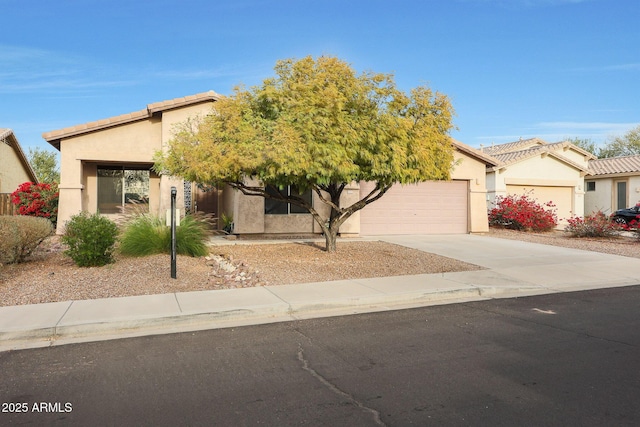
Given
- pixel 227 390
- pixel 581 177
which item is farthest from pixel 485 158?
pixel 227 390

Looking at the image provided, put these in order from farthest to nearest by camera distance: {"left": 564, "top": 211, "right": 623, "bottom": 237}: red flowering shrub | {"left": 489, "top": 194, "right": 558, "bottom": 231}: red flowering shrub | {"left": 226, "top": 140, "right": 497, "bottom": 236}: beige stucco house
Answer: {"left": 489, "top": 194, "right": 558, "bottom": 231}: red flowering shrub, {"left": 564, "top": 211, "right": 623, "bottom": 237}: red flowering shrub, {"left": 226, "top": 140, "right": 497, "bottom": 236}: beige stucco house

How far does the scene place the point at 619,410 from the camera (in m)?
4.16

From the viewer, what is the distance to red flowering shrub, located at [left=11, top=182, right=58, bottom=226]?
62.8ft

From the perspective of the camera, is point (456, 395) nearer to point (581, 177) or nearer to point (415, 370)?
point (415, 370)

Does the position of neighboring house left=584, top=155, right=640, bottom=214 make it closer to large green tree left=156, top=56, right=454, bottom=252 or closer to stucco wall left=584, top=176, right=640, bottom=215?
stucco wall left=584, top=176, right=640, bottom=215

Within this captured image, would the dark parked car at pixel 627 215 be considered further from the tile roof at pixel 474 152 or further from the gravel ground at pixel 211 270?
the gravel ground at pixel 211 270

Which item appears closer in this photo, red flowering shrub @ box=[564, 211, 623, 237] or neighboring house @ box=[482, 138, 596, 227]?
red flowering shrub @ box=[564, 211, 623, 237]

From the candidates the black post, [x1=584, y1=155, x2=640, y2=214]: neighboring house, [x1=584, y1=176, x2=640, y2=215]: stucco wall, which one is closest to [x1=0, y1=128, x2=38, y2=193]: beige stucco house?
the black post

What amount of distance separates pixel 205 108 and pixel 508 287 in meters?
12.4

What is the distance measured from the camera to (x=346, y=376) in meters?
5.03

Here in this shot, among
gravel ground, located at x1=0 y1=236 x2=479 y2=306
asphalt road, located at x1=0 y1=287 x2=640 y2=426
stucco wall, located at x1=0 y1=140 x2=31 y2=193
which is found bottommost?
asphalt road, located at x1=0 y1=287 x2=640 y2=426

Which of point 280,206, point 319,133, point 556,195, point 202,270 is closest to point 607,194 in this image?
point 556,195

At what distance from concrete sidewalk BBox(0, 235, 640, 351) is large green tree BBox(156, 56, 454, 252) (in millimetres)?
2551

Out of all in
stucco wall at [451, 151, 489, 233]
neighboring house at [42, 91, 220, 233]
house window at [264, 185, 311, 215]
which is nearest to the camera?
neighboring house at [42, 91, 220, 233]
